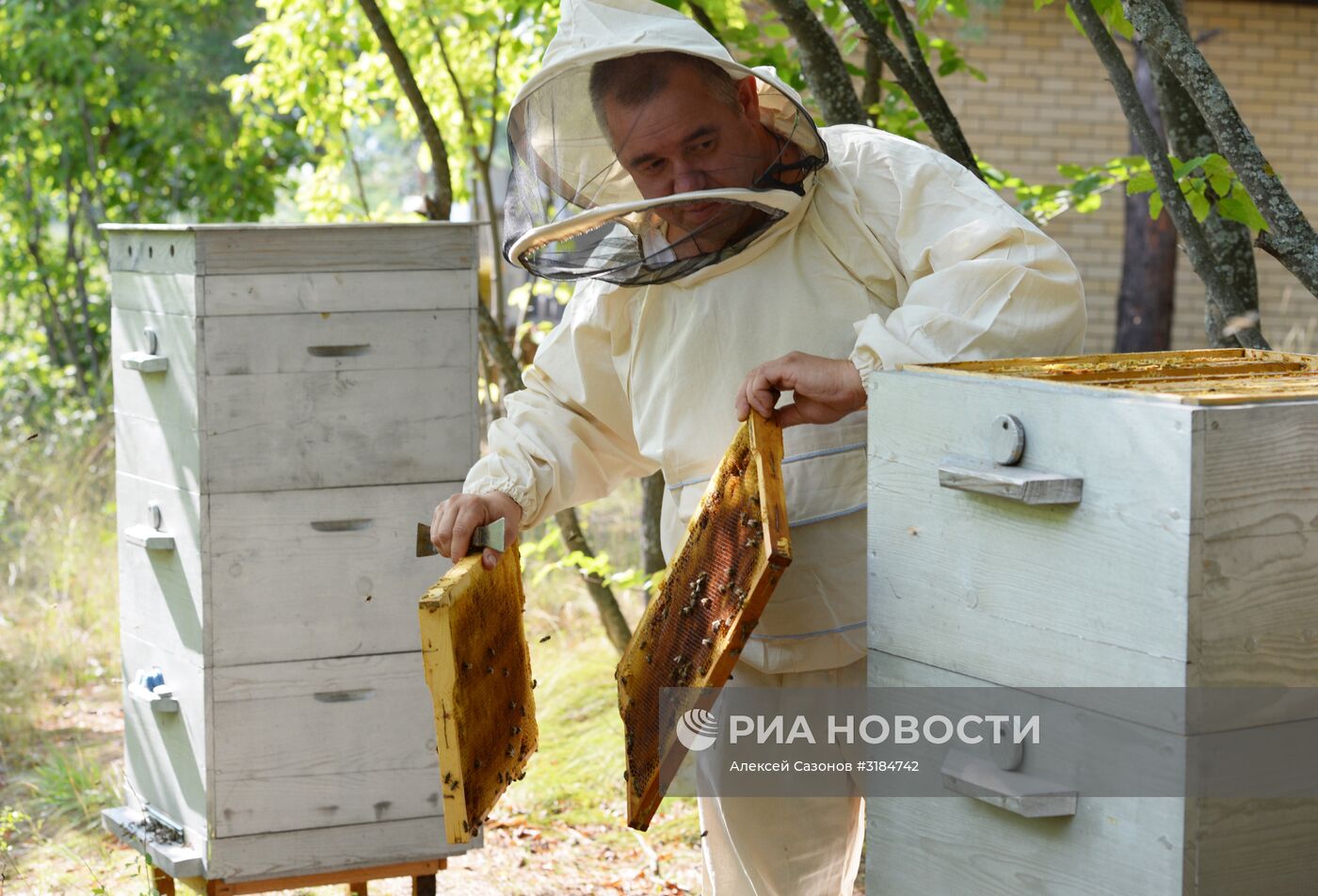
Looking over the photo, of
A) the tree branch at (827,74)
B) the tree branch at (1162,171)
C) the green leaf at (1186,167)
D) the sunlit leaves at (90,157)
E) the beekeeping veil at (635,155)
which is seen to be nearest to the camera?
the beekeeping veil at (635,155)

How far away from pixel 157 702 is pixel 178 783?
0.70 feet

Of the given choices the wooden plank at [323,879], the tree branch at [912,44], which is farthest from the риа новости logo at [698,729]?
the tree branch at [912,44]

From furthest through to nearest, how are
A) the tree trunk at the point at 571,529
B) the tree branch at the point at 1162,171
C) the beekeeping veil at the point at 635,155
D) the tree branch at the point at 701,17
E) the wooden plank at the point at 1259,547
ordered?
the tree trunk at the point at 571,529, the tree branch at the point at 701,17, the tree branch at the point at 1162,171, the beekeeping veil at the point at 635,155, the wooden plank at the point at 1259,547

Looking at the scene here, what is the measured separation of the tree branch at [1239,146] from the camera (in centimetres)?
235

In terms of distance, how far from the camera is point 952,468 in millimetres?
1600

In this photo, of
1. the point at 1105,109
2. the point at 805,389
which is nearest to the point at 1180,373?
the point at 805,389

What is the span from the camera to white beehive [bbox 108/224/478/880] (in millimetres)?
3010

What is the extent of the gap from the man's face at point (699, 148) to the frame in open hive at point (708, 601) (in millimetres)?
357

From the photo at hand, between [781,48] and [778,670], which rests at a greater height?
[781,48]

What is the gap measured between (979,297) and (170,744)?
232 centimetres

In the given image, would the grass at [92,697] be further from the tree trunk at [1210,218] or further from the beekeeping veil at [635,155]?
the tree trunk at [1210,218]

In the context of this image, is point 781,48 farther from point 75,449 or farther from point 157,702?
point 75,449

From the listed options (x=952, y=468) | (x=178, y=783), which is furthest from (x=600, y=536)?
(x=952, y=468)

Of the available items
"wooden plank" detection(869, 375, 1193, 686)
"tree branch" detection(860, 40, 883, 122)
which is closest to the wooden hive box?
"wooden plank" detection(869, 375, 1193, 686)
